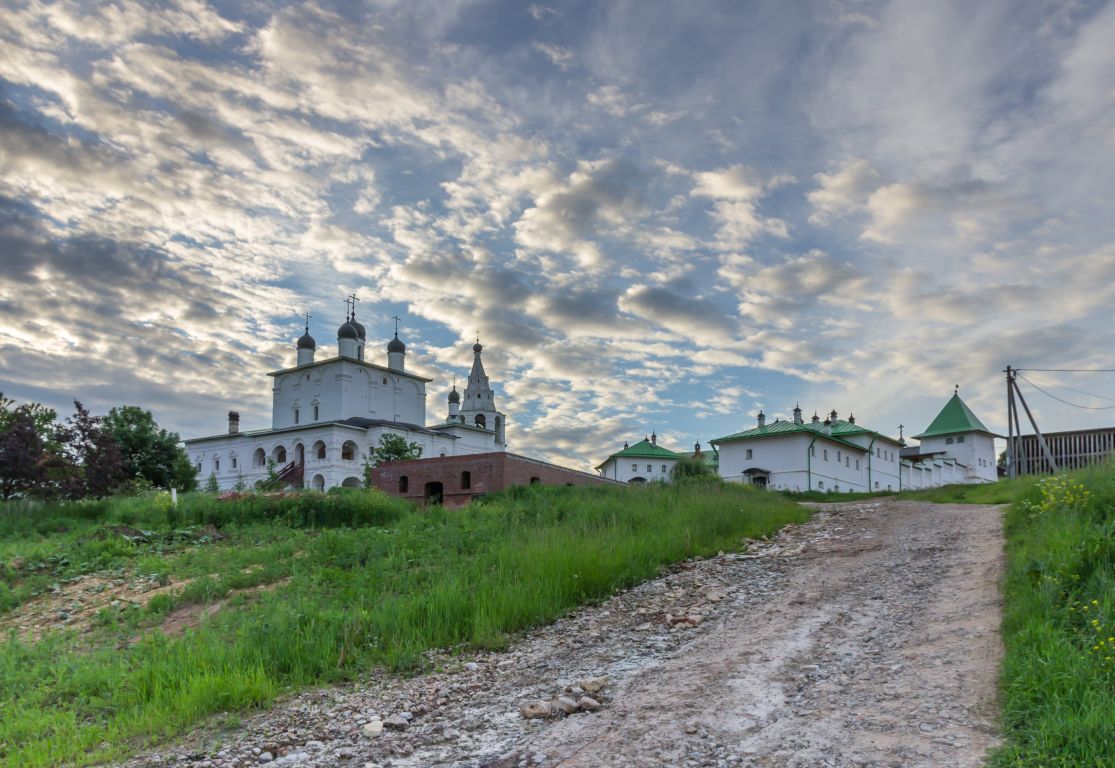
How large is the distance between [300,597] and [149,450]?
127 ft

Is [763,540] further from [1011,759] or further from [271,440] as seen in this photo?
[271,440]

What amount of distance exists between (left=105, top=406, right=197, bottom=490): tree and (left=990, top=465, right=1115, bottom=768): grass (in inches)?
1668

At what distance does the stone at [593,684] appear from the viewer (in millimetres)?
5297

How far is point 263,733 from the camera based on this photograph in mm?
5070

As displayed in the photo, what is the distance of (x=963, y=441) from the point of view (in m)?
45.5

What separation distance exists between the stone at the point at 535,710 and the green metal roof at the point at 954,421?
46.7 m

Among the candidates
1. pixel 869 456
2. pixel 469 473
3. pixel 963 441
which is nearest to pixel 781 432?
pixel 869 456

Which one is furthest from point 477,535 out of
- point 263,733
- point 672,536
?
point 263,733

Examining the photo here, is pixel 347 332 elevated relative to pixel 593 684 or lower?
elevated

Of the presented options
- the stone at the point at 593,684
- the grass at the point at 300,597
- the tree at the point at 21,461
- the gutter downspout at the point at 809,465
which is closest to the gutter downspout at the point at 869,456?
the gutter downspout at the point at 809,465

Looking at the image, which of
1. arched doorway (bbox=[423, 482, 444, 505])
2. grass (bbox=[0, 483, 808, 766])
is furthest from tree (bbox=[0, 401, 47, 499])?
A: arched doorway (bbox=[423, 482, 444, 505])

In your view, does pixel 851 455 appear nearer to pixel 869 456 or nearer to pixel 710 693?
pixel 869 456

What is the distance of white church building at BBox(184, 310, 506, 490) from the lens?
4925 cm

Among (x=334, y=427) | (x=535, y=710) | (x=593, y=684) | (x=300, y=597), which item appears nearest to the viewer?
(x=535, y=710)
